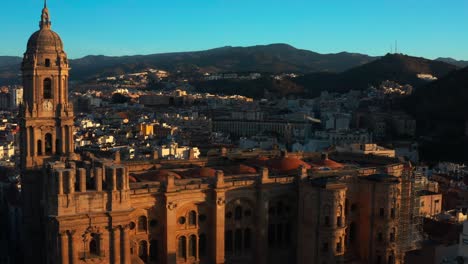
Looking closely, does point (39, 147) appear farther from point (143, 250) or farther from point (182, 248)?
point (182, 248)

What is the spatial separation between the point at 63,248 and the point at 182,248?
9548 millimetres

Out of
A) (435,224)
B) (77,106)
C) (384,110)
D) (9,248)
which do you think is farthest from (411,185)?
(77,106)

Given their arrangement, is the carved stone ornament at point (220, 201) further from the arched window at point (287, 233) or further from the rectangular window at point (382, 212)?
the rectangular window at point (382, 212)

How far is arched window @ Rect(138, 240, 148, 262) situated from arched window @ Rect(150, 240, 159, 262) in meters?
0.41

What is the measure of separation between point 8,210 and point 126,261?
31.9 meters

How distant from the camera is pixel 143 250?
1410 inches

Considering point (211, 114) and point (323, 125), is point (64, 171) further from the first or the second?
point (211, 114)

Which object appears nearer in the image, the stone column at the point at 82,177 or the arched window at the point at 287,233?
the stone column at the point at 82,177

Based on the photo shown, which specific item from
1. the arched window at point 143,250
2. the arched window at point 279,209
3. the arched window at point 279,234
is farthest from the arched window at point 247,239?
the arched window at point 143,250

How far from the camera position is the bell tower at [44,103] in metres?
38.3

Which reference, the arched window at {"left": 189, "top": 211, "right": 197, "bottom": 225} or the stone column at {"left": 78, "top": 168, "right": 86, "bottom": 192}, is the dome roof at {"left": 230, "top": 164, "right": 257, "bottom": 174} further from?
the stone column at {"left": 78, "top": 168, "right": 86, "bottom": 192}

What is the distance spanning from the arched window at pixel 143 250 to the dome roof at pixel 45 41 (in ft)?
48.1

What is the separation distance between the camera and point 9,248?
168 ft

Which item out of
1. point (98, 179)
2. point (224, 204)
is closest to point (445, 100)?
point (224, 204)
